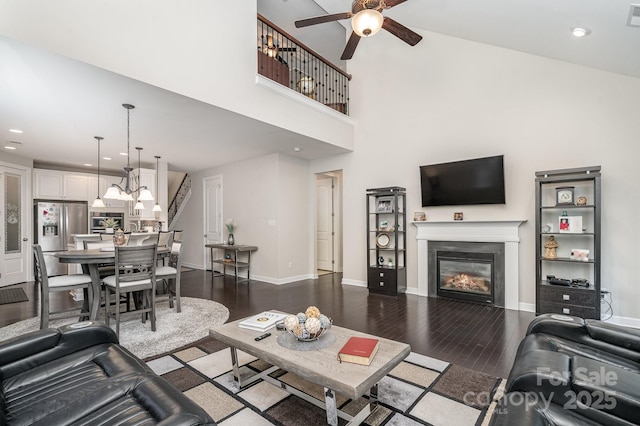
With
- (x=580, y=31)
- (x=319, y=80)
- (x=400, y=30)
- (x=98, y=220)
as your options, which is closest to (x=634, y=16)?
(x=580, y=31)

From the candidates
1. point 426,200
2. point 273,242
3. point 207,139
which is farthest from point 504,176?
point 207,139

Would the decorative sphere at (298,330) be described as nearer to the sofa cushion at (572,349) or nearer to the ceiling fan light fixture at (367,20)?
the sofa cushion at (572,349)

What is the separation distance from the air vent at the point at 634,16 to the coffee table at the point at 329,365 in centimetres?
321

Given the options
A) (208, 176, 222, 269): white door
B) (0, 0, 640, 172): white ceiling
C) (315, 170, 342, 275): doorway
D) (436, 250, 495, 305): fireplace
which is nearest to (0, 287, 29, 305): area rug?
(0, 0, 640, 172): white ceiling

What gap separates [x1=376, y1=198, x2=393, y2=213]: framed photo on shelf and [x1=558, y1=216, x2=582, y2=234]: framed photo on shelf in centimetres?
247

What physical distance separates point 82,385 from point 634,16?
4.66 meters

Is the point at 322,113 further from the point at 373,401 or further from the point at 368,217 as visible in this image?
the point at 373,401

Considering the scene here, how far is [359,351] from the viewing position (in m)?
1.82

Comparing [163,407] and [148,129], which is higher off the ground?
[148,129]

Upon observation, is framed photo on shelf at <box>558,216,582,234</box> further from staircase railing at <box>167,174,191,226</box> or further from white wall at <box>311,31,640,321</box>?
staircase railing at <box>167,174,191,226</box>

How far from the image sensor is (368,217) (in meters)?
5.75

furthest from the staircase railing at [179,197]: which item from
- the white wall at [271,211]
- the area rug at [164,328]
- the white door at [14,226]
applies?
the area rug at [164,328]

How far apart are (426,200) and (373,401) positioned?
3855 millimetres

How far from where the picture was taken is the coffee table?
5.25ft
